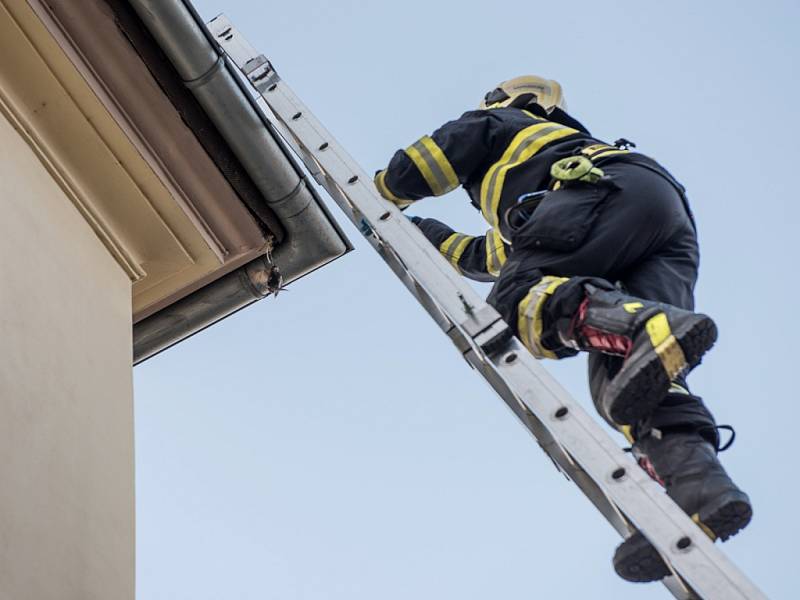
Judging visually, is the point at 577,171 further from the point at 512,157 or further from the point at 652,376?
the point at 652,376

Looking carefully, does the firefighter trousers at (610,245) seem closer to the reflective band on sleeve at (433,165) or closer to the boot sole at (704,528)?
the reflective band on sleeve at (433,165)

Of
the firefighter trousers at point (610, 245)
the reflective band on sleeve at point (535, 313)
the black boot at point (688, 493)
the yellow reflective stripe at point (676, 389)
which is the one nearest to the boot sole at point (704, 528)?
the black boot at point (688, 493)

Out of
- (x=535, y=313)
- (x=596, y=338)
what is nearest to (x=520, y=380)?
(x=596, y=338)

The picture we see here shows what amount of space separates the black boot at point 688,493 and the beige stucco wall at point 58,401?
1.36m

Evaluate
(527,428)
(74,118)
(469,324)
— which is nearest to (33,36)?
(74,118)

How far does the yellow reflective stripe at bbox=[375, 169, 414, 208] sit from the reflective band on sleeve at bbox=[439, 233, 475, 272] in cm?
87

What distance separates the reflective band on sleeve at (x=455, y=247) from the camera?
20.4 ft

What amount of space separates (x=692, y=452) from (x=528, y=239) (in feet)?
3.40

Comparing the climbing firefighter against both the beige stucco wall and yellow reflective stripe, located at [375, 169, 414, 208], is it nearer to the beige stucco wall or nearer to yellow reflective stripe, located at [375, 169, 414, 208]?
yellow reflective stripe, located at [375, 169, 414, 208]

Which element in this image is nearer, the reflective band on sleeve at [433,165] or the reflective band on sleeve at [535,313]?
the reflective band on sleeve at [535,313]

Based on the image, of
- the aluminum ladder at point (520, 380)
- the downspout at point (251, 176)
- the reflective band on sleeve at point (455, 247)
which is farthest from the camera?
the reflective band on sleeve at point (455, 247)

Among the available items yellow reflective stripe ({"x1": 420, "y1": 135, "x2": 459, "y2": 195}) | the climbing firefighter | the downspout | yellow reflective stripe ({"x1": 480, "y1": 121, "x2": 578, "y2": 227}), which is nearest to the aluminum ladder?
Result: the downspout

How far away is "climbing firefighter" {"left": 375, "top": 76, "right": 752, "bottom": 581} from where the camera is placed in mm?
3998

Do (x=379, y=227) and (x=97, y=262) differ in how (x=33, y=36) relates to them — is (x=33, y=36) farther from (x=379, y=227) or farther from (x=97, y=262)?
(x=379, y=227)
